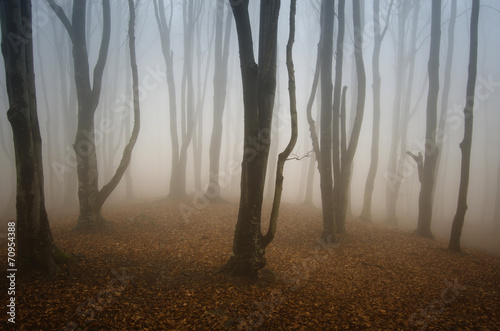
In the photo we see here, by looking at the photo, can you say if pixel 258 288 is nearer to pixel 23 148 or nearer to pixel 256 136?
pixel 256 136

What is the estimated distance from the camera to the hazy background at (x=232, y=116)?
1856 cm

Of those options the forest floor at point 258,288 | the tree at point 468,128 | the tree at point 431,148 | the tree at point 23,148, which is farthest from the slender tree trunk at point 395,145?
the tree at point 23,148

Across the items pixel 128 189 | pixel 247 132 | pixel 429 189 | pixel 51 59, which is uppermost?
pixel 51 59

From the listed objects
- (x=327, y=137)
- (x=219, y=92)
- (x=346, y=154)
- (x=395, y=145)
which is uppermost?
(x=219, y=92)

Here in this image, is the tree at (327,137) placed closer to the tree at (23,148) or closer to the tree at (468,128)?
the tree at (468,128)

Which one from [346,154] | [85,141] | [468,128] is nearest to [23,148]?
[85,141]

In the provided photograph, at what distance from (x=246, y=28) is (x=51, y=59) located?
29543 millimetres

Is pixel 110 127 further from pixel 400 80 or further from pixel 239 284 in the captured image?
pixel 400 80

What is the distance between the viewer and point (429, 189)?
32.8 ft

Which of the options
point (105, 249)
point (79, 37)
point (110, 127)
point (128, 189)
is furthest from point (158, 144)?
point (105, 249)

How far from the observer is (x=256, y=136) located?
15.9 feet

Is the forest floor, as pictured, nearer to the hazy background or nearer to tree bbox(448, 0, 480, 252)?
tree bbox(448, 0, 480, 252)

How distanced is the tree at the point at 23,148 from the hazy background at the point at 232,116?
6.53m

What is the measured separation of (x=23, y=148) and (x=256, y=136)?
426 centimetres
